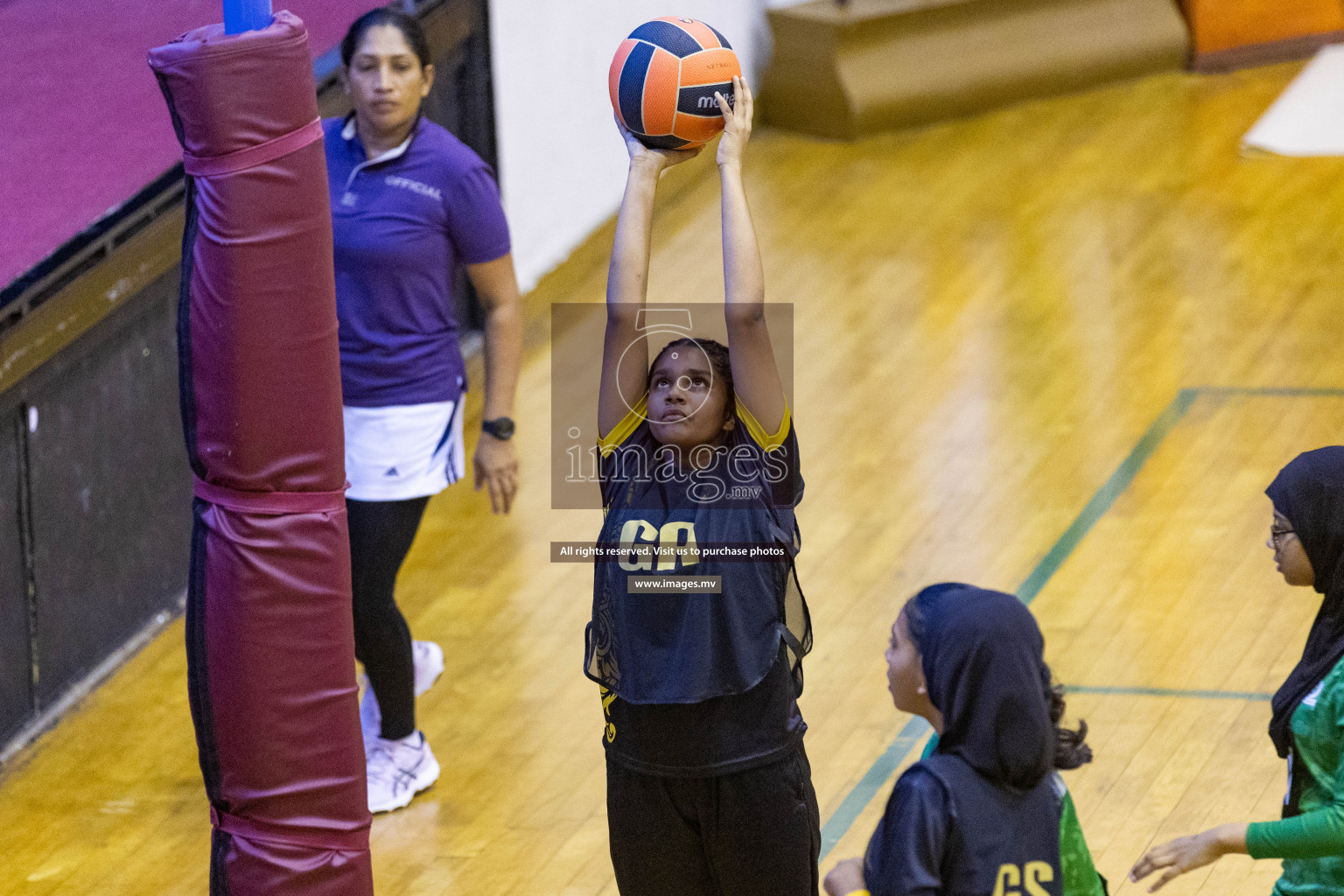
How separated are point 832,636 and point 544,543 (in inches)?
48.2

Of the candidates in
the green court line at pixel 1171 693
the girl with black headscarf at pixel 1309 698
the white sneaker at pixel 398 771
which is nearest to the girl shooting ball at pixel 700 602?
the girl with black headscarf at pixel 1309 698

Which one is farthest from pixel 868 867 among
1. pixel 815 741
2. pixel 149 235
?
pixel 149 235

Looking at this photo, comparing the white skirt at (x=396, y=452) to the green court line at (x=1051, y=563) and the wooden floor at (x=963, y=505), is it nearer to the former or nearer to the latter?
the wooden floor at (x=963, y=505)

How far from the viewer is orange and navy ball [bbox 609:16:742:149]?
3373 millimetres

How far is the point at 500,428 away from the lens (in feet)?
15.0

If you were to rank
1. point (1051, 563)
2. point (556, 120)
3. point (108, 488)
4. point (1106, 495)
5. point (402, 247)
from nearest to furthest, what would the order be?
point (402, 247)
point (108, 488)
point (1051, 563)
point (1106, 495)
point (556, 120)

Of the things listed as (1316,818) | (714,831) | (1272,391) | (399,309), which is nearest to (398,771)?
(399,309)

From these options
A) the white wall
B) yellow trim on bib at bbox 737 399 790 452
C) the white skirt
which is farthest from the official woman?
the white wall

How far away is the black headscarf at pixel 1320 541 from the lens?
313 cm

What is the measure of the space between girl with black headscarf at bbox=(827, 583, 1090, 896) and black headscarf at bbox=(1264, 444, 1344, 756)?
75cm

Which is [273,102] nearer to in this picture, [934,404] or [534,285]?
[934,404]

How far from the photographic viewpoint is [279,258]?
306 cm

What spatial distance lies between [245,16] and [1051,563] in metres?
3.51

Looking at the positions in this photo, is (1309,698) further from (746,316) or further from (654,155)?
(654,155)
